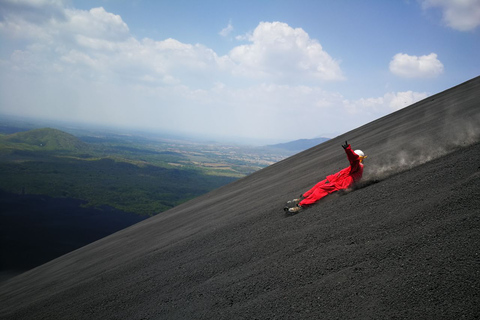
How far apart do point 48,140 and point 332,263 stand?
13805cm

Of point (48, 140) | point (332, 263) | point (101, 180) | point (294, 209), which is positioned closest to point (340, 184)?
point (294, 209)

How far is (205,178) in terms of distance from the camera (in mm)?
92250

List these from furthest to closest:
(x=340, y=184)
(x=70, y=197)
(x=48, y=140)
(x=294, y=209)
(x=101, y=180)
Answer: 1. (x=48, y=140)
2. (x=101, y=180)
3. (x=70, y=197)
4. (x=340, y=184)
5. (x=294, y=209)

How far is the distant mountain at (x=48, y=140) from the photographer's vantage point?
105m

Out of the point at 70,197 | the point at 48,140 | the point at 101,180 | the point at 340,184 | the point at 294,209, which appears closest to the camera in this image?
the point at 294,209

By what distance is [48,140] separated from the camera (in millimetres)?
112438

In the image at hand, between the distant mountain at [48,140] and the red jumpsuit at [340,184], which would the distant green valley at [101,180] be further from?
the red jumpsuit at [340,184]

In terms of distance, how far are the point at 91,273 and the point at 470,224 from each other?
9760 mm

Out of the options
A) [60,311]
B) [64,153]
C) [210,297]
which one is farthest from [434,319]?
[64,153]

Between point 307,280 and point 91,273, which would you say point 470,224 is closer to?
point 307,280

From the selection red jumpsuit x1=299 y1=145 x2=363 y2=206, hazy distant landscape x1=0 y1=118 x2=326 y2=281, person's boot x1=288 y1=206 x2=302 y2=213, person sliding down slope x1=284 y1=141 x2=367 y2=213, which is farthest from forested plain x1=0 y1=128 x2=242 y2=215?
red jumpsuit x1=299 y1=145 x2=363 y2=206

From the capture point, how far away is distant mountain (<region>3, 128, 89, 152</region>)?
105 m

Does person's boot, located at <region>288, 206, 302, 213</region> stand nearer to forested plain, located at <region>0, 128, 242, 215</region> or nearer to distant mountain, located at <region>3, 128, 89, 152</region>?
forested plain, located at <region>0, 128, 242, 215</region>

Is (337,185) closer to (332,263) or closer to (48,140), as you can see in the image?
(332,263)
